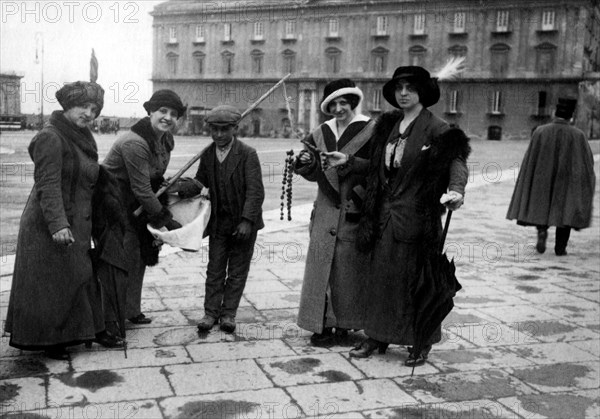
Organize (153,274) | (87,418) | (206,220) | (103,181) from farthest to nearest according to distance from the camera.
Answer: (153,274), (206,220), (103,181), (87,418)

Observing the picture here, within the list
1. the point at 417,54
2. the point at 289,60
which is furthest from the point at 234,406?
the point at 289,60

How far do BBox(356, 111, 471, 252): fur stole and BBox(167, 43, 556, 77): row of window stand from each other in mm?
46681

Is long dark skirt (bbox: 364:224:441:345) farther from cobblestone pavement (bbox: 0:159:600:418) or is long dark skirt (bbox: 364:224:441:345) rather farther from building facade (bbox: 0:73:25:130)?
building facade (bbox: 0:73:25:130)

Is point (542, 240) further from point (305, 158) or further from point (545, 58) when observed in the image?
point (545, 58)

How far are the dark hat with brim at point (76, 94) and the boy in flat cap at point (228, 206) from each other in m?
0.84

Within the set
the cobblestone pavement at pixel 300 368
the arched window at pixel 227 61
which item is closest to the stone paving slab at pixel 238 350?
the cobblestone pavement at pixel 300 368

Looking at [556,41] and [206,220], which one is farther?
[556,41]

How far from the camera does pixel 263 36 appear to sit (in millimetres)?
56000

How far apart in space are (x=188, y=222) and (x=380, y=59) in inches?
1942

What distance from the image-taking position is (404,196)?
442cm

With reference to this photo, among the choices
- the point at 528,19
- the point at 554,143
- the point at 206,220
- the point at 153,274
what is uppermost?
the point at 528,19

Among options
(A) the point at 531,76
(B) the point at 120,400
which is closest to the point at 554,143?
(B) the point at 120,400

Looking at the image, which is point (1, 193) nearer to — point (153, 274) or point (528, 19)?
point (153, 274)

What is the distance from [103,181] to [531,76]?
4796 cm
